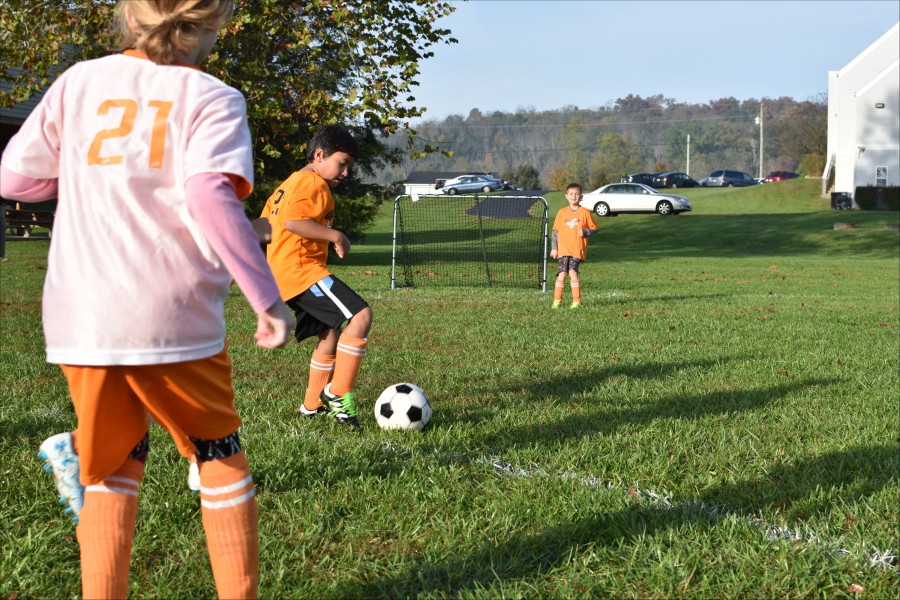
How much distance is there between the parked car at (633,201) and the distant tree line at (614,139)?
45.3m

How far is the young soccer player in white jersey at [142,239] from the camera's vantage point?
213 cm

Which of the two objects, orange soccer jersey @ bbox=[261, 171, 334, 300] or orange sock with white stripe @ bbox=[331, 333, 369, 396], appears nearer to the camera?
orange soccer jersey @ bbox=[261, 171, 334, 300]

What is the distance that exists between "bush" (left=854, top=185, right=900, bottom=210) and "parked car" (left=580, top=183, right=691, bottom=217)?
902cm

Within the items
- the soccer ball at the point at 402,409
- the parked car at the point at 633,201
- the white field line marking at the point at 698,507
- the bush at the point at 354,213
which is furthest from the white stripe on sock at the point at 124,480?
the parked car at the point at 633,201

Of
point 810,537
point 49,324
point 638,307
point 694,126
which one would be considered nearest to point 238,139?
point 49,324

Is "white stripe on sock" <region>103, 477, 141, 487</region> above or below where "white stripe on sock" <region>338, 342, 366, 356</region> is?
above

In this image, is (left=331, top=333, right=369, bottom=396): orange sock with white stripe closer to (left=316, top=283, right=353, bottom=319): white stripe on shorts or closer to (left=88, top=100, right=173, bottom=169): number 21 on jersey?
(left=316, top=283, right=353, bottom=319): white stripe on shorts

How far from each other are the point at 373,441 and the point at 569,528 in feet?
4.92

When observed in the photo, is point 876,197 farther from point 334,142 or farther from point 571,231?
point 334,142

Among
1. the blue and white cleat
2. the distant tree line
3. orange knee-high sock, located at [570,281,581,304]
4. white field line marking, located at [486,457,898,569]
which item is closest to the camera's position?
the blue and white cleat

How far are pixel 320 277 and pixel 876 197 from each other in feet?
152

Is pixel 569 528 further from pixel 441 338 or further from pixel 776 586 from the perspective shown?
pixel 441 338

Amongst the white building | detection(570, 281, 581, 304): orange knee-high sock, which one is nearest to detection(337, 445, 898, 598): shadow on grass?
detection(570, 281, 581, 304): orange knee-high sock

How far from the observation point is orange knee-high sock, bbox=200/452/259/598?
7.64ft
